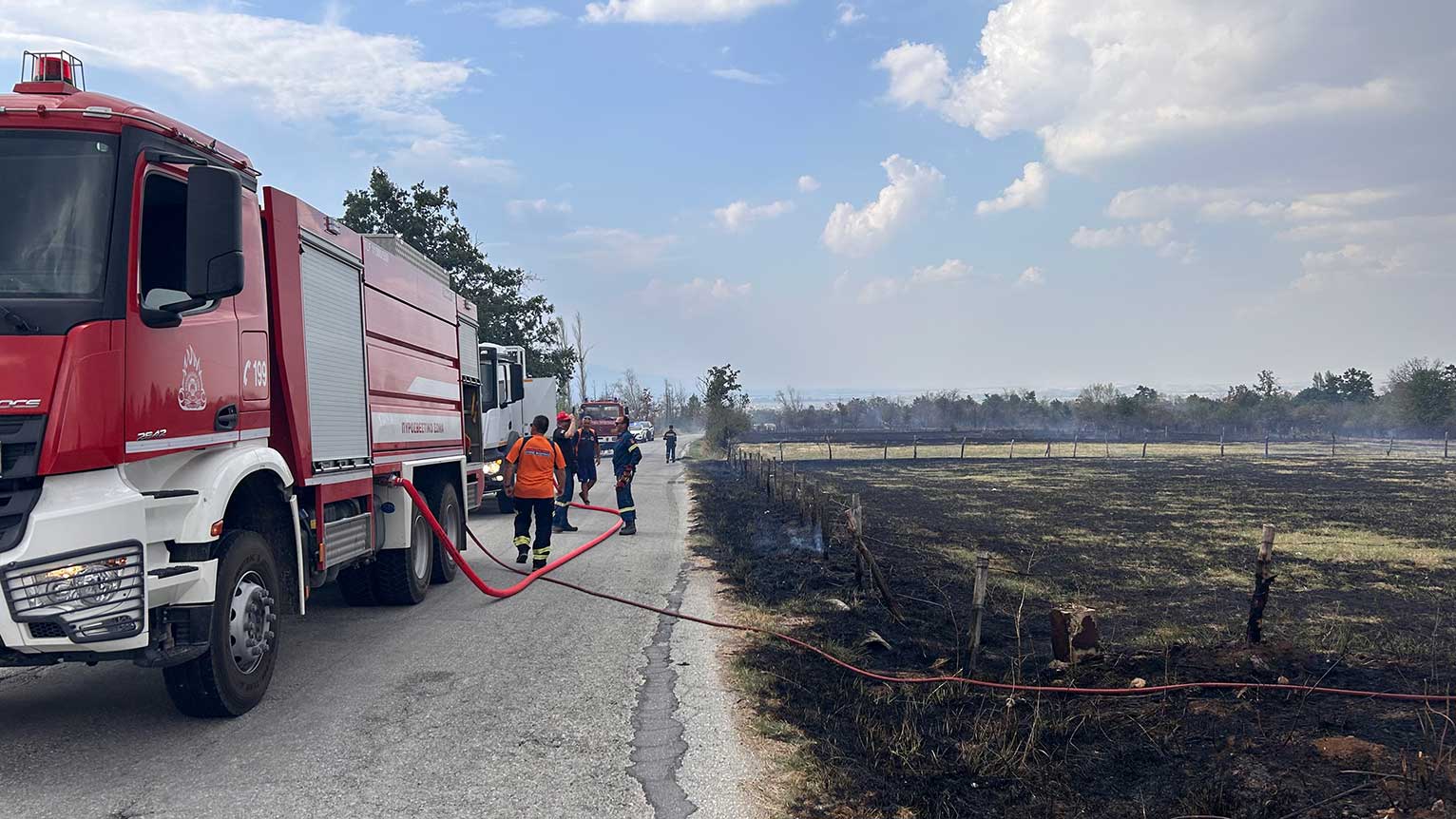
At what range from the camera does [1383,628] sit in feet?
29.6

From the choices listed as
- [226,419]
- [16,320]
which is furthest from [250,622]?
[16,320]

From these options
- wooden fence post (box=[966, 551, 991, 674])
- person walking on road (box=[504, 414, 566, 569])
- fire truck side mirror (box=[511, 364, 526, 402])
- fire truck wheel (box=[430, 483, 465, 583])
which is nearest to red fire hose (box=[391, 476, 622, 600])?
fire truck wheel (box=[430, 483, 465, 583])

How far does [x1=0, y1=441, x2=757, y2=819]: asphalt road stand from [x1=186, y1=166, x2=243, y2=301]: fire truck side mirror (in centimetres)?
238

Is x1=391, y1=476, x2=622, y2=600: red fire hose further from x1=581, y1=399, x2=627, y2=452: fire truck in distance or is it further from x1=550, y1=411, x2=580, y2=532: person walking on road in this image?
x1=581, y1=399, x2=627, y2=452: fire truck in distance

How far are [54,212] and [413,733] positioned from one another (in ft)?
10.7

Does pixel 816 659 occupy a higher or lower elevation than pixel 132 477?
lower

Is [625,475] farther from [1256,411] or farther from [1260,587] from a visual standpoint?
[1256,411]

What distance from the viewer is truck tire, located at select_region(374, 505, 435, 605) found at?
28.5 feet

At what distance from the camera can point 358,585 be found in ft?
29.3

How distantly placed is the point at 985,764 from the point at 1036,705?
91 centimetres

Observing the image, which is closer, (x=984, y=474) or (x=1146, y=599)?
(x=1146, y=599)

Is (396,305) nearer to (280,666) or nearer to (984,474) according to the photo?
(280,666)

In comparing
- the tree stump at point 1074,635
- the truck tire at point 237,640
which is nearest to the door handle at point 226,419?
the truck tire at point 237,640

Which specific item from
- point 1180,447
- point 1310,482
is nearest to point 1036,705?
point 1310,482
